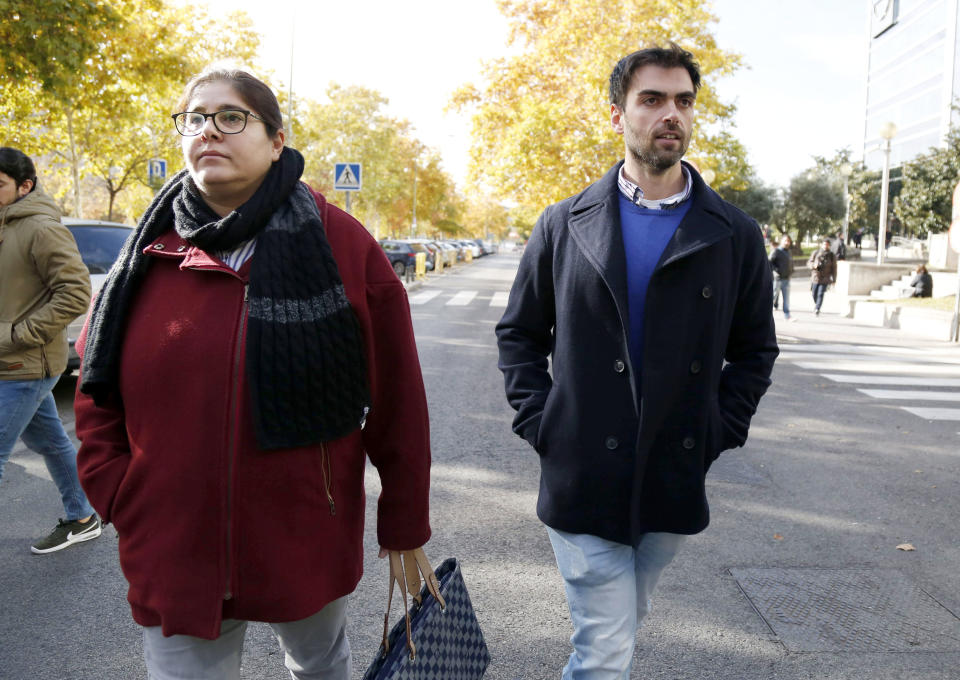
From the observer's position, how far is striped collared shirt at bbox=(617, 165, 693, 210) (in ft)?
7.88

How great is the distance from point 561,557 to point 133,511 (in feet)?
3.79

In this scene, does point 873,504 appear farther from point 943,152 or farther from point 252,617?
point 943,152

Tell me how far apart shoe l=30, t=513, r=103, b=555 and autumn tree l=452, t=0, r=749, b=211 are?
18.4m

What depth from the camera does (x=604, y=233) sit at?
234 cm

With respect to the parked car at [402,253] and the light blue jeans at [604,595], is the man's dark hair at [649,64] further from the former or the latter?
the parked car at [402,253]

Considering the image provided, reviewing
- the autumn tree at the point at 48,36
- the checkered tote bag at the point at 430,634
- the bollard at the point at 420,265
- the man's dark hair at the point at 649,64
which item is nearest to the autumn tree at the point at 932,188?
the bollard at the point at 420,265

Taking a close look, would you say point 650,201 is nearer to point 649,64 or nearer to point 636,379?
point 649,64

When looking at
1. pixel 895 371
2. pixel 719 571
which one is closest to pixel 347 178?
pixel 895 371

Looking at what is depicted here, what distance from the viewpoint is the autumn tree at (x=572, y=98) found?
2305 cm

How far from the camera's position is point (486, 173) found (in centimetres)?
2688

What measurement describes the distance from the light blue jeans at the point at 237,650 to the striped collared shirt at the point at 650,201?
1.37 metres

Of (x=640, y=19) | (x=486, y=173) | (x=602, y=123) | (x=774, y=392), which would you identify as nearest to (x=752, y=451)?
(x=774, y=392)

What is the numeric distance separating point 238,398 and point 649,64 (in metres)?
1.48

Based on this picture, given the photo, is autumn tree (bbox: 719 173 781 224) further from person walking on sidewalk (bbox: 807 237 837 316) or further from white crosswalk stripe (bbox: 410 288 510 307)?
person walking on sidewalk (bbox: 807 237 837 316)
